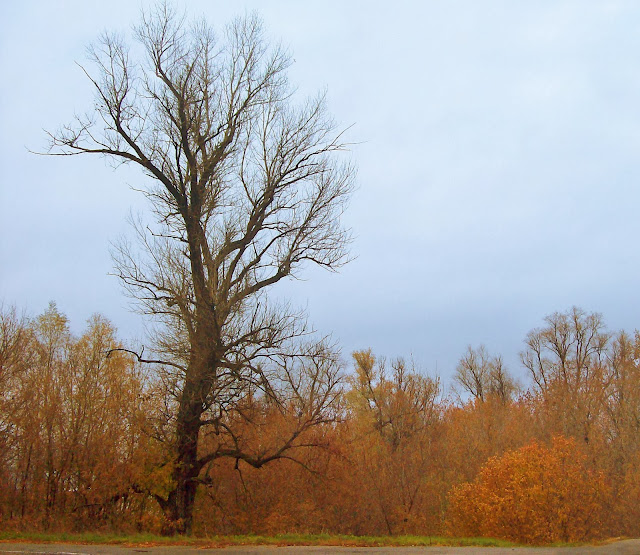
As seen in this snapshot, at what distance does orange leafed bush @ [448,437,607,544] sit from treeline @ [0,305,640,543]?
5 cm

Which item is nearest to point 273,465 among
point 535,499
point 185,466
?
point 185,466

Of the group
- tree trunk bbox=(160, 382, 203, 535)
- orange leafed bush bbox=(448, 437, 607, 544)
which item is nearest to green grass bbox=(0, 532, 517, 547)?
tree trunk bbox=(160, 382, 203, 535)

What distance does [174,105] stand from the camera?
19484 millimetres

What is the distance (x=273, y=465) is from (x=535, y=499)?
1131 centimetres

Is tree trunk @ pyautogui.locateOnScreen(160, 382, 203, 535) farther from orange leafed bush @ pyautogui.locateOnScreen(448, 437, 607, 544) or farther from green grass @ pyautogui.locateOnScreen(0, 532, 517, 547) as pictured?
orange leafed bush @ pyautogui.locateOnScreen(448, 437, 607, 544)

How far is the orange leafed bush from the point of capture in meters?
19.0

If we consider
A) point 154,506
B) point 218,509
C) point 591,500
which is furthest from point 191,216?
point 591,500

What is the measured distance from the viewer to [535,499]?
19234 mm

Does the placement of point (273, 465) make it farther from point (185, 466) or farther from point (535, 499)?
point (535, 499)

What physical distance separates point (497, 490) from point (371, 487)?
→ 904cm

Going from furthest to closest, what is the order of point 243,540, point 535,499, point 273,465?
point 273,465, point 535,499, point 243,540

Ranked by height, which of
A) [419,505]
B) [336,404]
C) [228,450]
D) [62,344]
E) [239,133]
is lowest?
[419,505]

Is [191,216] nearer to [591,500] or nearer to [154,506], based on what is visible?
[154,506]

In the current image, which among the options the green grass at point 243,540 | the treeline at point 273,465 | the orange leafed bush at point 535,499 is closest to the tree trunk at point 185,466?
the treeline at point 273,465
